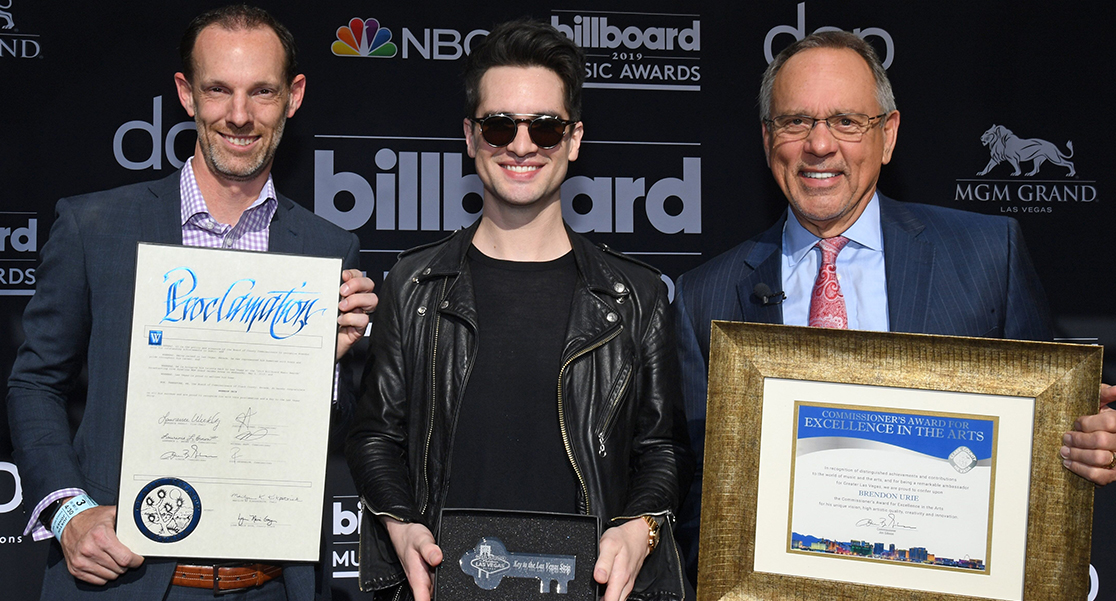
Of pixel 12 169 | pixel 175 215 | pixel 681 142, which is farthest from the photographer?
pixel 681 142

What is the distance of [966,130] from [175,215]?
3423 millimetres

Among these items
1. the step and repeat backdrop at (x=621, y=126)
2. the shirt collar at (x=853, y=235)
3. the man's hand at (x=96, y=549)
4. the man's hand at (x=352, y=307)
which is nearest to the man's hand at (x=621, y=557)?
the man's hand at (x=352, y=307)

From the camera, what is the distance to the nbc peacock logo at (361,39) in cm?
385

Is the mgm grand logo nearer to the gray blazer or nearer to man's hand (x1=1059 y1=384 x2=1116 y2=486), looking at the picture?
man's hand (x1=1059 y1=384 x2=1116 y2=486)

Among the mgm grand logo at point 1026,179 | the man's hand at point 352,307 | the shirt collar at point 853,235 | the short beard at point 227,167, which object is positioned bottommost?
the man's hand at point 352,307

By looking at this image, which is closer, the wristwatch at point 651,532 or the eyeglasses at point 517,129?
the wristwatch at point 651,532

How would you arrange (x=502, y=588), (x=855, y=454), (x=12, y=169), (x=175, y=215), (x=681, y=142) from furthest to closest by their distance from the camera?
1. (x=681, y=142)
2. (x=12, y=169)
3. (x=175, y=215)
4. (x=855, y=454)
5. (x=502, y=588)

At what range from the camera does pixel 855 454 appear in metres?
2.14

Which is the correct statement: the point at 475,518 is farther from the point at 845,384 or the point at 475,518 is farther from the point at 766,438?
the point at 845,384

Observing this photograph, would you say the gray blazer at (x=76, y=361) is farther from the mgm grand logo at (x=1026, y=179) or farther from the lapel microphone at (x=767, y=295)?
the mgm grand logo at (x=1026, y=179)

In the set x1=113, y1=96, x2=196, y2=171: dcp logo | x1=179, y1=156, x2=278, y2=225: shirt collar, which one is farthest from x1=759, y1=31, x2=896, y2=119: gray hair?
x1=113, y1=96, x2=196, y2=171: dcp logo

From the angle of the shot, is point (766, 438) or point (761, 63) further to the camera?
point (761, 63)

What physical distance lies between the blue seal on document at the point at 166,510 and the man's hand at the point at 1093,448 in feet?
7.16

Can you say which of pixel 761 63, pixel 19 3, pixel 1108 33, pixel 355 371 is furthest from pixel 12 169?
pixel 1108 33
